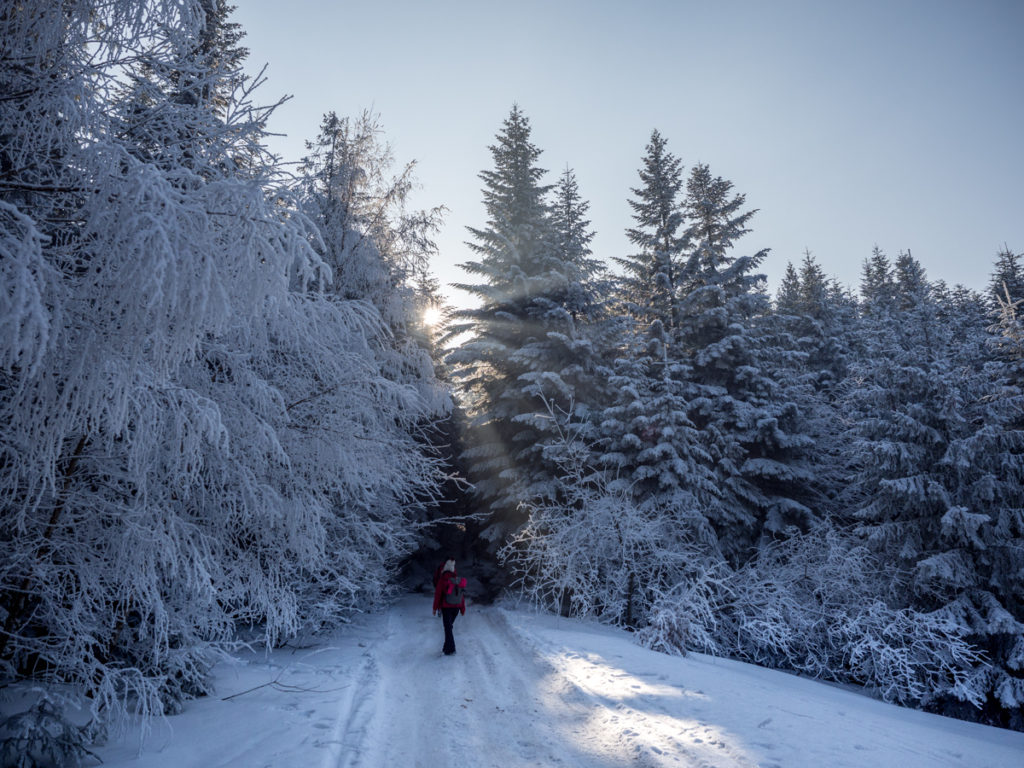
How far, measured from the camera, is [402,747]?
5.14m

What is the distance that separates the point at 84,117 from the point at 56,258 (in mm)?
1012

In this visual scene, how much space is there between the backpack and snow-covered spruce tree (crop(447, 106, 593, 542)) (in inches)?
198

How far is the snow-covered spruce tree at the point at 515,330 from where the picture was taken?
15617mm

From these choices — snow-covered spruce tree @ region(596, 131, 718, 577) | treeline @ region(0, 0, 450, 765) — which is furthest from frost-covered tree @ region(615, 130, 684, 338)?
treeline @ region(0, 0, 450, 765)

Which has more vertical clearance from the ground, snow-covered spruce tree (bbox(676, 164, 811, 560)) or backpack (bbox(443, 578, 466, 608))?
snow-covered spruce tree (bbox(676, 164, 811, 560))

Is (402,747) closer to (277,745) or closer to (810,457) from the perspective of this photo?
(277,745)

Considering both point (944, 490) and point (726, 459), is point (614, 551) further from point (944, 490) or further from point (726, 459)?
point (944, 490)

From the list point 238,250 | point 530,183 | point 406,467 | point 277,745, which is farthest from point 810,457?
point 238,250

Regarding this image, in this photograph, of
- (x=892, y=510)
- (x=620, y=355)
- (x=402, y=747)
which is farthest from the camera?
(x=620, y=355)

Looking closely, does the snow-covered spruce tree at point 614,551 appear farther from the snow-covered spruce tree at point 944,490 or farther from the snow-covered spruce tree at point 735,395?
the snow-covered spruce tree at point 944,490

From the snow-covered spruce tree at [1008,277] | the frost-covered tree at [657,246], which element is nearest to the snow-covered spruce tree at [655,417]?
the frost-covered tree at [657,246]

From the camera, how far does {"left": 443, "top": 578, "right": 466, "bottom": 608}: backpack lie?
9.53 m

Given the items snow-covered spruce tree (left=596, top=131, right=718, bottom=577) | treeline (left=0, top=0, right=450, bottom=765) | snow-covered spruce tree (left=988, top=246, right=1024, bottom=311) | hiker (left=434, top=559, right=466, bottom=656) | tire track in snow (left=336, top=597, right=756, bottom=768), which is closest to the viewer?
treeline (left=0, top=0, right=450, bottom=765)

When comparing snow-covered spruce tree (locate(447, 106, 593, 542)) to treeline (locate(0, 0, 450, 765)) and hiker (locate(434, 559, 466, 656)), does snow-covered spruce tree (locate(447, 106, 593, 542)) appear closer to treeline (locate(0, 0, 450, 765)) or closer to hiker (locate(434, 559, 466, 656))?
hiker (locate(434, 559, 466, 656))
